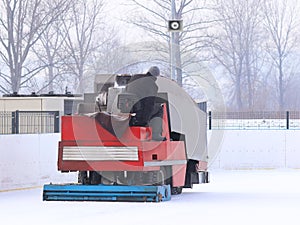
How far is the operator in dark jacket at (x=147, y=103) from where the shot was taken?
56.3ft

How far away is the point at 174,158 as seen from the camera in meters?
18.1

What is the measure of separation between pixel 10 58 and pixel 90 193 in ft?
88.7

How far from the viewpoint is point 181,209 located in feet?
53.5

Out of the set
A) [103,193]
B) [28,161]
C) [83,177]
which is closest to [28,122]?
[28,161]

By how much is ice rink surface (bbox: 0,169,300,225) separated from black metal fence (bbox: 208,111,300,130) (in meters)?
8.64

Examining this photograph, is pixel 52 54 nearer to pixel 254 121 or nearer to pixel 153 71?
pixel 254 121

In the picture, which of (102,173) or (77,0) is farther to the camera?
(77,0)

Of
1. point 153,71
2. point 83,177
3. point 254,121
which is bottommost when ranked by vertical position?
point 83,177

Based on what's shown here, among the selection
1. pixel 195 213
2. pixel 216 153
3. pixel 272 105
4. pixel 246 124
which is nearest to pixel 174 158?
pixel 195 213

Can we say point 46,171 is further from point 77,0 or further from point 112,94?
point 77,0

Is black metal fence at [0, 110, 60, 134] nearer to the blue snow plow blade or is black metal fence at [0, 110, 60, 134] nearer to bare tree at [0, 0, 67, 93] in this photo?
the blue snow plow blade

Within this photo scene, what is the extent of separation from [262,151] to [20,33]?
1717 cm

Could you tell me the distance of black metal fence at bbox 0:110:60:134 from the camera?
22250 millimetres

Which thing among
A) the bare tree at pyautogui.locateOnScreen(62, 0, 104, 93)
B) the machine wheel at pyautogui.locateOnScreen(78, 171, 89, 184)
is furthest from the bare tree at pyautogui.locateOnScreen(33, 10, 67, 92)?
the machine wheel at pyautogui.locateOnScreen(78, 171, 89, 184)
